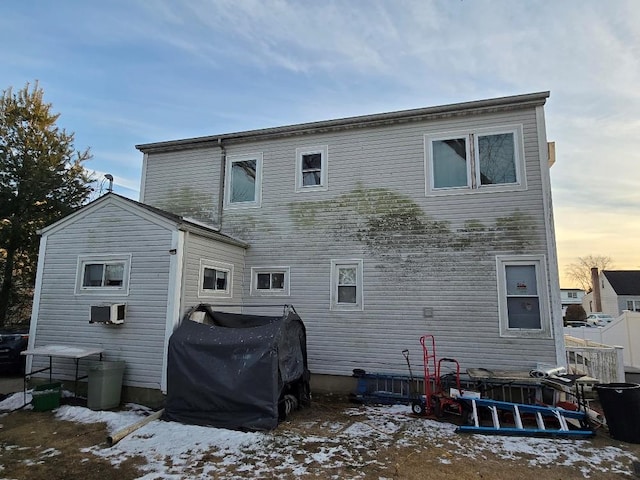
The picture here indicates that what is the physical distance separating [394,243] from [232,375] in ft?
15.0

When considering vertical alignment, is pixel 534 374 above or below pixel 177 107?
below

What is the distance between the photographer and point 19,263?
48.9ft

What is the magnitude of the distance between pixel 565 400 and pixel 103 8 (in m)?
12.7

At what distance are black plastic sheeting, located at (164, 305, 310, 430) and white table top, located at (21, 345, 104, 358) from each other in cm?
193

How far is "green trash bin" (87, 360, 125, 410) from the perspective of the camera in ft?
22.7

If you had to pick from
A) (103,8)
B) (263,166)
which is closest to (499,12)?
(263,166)

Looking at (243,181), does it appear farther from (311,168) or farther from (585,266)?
(585,266)

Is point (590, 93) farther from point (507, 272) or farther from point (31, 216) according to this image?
point (31, 216)

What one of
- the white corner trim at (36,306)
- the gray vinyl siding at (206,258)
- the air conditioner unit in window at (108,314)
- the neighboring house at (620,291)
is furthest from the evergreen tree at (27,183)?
the neighboring house at (620,291)

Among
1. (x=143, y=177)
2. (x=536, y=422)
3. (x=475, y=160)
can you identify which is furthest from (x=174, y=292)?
(x=475, y=160)

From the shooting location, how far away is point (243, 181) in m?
10.2

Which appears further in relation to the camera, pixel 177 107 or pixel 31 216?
pixel 31 216

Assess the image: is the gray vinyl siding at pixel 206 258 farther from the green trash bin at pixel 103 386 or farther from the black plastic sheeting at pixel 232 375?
the green trash bin at pixel 103 386

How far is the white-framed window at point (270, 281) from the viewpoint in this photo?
929 centimetres
